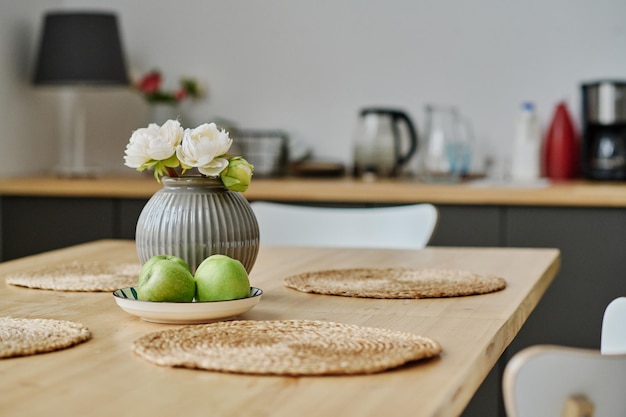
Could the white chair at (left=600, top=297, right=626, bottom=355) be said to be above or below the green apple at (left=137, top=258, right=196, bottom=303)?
below

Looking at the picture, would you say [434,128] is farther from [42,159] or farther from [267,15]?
[42,159]

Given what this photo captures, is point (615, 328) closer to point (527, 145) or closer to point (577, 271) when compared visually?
point (577, 271)

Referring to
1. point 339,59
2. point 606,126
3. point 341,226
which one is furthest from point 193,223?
point 339,59

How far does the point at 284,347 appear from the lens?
0.97 meters

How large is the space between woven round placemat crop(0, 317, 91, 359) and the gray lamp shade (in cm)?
218

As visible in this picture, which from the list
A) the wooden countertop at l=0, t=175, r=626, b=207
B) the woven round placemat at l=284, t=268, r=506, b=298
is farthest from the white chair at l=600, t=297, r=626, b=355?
the wooden countertop at l=0, t=175, r=626, b=207

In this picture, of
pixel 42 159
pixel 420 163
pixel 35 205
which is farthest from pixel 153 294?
pixel 42 159

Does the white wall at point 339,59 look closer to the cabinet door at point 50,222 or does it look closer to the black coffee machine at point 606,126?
the black coffee machine at point 606,126

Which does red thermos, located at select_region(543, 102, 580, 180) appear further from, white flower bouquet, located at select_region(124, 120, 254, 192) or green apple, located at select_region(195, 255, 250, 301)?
green apple, located at select_region(195, 255, 250, 301)

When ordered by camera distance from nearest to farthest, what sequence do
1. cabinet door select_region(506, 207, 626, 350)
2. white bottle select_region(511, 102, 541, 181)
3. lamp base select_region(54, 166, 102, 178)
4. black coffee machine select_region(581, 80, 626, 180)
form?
cabinet door select_region(506, 207, 626, 350) → black coffee machine select_region(581, 80, 626, 180) → white bottle select_region(511, 102, 541, 181) → lamp base select_region(54, 166, 102, 178)

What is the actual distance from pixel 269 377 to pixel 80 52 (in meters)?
2.55

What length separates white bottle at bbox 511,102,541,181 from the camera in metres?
3.11

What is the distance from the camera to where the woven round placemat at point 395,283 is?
4.51ft

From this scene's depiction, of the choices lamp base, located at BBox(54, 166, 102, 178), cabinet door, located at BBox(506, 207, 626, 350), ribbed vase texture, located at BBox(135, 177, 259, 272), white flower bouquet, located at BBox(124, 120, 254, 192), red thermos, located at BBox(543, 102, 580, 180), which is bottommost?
cabinet door, located at BBox(506, 207, 626, 350)
